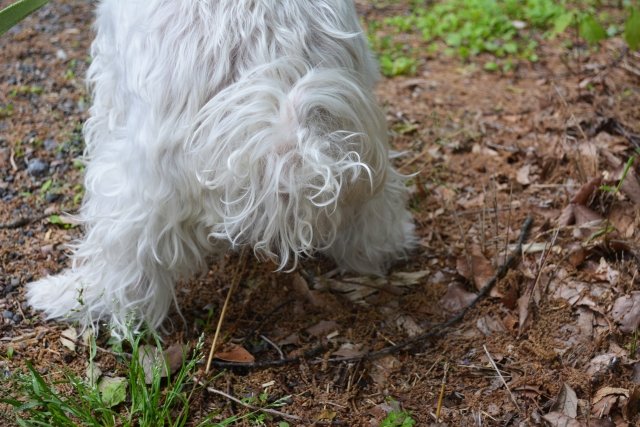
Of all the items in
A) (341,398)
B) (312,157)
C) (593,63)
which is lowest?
(593,63)

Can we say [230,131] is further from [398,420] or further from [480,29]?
[480,29]

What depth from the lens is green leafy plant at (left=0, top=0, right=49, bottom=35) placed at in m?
1.69

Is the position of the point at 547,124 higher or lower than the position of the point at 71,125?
lower

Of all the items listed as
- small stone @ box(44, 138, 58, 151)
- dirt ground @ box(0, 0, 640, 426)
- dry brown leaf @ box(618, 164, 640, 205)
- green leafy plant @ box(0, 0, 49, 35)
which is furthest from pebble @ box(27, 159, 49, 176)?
dry brown leaf @ box(618, 164, 640, 205)

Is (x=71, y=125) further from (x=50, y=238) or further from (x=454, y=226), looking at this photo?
(x=454, y=226)

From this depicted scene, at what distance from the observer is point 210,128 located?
6.61ft

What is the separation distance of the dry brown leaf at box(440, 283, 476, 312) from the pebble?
1.95 m

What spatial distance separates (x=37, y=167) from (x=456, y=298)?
203 cm

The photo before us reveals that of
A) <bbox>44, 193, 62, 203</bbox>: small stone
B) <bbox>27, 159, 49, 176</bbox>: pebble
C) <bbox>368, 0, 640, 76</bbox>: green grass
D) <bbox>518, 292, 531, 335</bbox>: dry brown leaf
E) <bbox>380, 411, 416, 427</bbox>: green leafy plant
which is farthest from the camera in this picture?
<bbox>368, 0, 640, 76</bbox>: green grass

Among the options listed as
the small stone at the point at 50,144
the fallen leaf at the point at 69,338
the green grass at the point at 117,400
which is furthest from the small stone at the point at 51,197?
the green grass at the point at 117,400

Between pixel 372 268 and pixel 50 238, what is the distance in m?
1.39

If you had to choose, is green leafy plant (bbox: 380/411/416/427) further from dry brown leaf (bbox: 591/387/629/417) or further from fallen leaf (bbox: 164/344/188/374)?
fallen leaf (bbox: 164/344/188/374)

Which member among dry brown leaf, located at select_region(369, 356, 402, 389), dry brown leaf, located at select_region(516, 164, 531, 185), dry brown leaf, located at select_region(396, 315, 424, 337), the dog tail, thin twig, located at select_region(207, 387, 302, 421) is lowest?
dry brown leaf, located at select_region(516, 164, 531, 185)

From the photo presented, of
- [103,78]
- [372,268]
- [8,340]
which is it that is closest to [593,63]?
[372,268]
